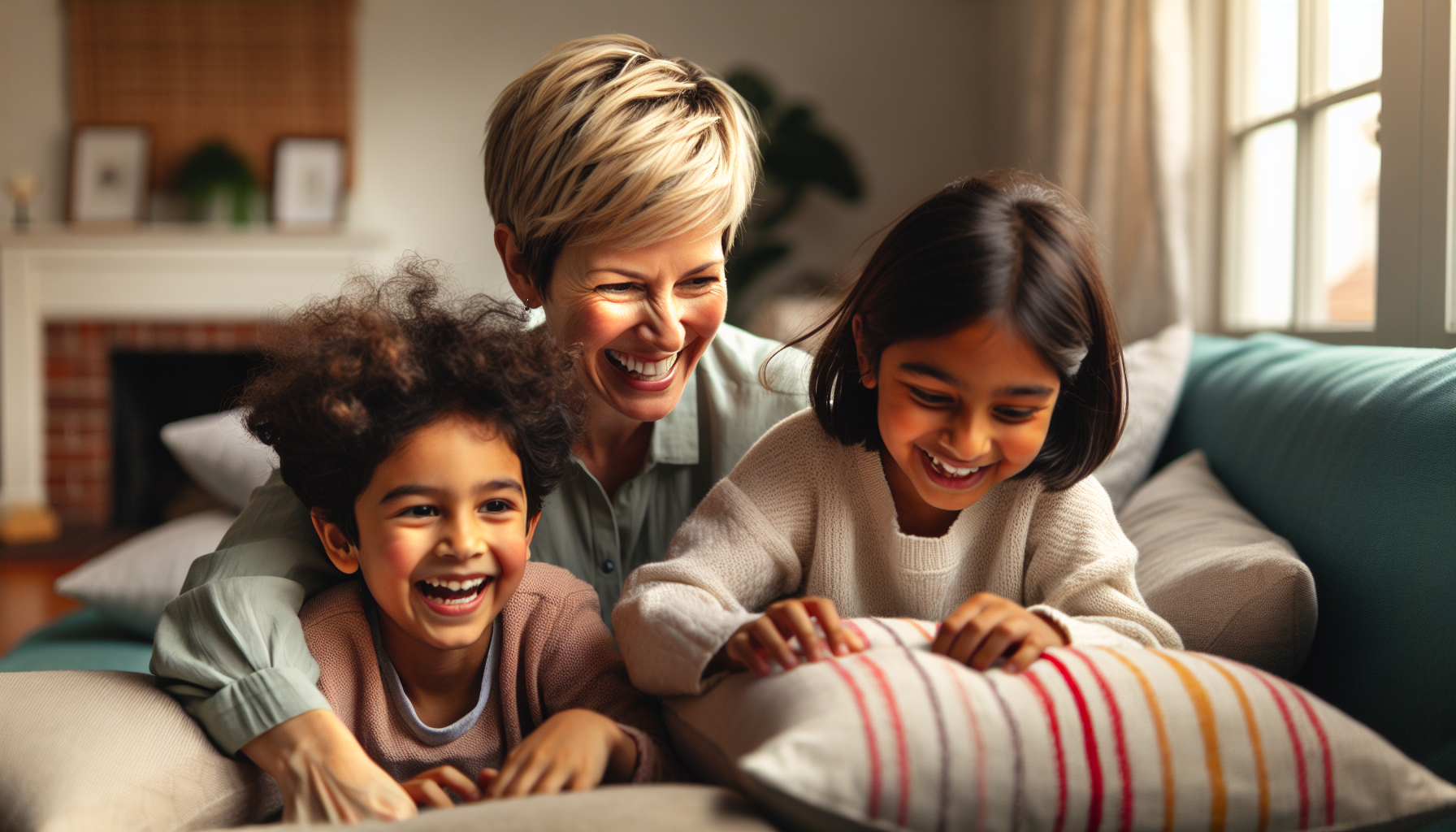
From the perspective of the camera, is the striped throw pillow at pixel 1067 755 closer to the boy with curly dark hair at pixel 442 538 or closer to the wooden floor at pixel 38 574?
the boy with curly dark hair at pixel 442 538

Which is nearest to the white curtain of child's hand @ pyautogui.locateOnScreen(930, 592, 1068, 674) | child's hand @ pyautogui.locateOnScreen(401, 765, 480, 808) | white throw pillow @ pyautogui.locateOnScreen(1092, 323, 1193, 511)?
white throw pillow @ pyautogui.locateOnScreen(1092, 323, 1193, 511)

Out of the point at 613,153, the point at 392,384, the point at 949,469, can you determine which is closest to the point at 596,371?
the point at 613,153

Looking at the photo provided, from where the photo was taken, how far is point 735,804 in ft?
2.53

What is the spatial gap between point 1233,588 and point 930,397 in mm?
361

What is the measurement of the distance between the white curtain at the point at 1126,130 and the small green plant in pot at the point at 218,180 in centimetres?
324

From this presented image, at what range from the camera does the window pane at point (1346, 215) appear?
2.15 meters

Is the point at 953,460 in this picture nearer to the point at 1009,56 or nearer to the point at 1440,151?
the point at 1440,151

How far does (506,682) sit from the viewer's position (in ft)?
3.31

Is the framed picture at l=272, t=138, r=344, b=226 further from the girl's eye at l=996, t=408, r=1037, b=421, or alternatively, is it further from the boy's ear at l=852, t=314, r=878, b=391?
the girl's eye at l=996, t=408, r=1037, b=421

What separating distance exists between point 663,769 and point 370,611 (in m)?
0.34

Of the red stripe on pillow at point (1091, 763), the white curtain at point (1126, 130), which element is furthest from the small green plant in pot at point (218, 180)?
the red stripe on pillow at point (1091, 763)

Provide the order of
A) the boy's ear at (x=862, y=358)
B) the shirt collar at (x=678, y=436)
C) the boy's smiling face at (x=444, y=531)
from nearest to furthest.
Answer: the boy's smiling face at (x=444, y=531), the boy's ear at (x=862, y=358), the shirt collar at (x=678, y=436)

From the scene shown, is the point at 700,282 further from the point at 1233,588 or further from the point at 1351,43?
the point at 1351,43

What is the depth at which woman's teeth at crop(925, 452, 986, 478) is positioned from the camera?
989 mm
